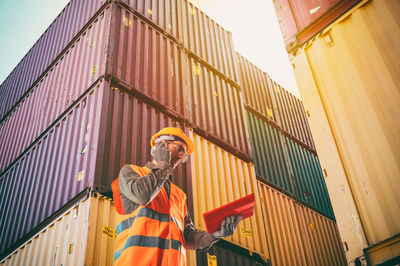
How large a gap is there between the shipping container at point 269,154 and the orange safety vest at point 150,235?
691 cm

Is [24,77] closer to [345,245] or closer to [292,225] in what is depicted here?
[292,225]

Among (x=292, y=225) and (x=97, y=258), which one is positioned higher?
(x=292, y=225)

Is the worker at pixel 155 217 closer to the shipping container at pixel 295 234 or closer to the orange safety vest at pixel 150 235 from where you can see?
the orange safety vest at pixel 150 235

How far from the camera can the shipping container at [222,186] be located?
8.01m

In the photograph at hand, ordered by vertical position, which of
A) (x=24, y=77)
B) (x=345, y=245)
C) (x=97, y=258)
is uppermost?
(x=24, y=77)

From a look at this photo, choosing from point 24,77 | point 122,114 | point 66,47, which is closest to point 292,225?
point 122,114

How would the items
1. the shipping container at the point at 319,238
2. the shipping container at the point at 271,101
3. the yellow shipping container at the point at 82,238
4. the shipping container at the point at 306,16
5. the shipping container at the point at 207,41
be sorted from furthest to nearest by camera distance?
the shipping container at the point at 271,101, the shipping container at the point at 207,41, the shipping container at the point at 319,238, the shipping container at the point at 306,16, the yellow shipping container at the point at 82,238

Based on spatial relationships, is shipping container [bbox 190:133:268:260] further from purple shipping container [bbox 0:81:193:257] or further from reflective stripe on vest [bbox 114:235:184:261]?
reflective stripe on vest [bbox 114:235:184:261]

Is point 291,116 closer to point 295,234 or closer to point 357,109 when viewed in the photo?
point 295,234

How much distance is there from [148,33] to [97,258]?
6440 millimetres

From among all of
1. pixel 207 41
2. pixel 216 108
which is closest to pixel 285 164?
pixel 216 108

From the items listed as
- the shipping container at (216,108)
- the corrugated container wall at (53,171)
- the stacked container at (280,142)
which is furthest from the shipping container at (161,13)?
the stacked container at (280,142)

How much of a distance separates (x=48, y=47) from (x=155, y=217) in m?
9.90

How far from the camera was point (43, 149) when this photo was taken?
28.6 feet
